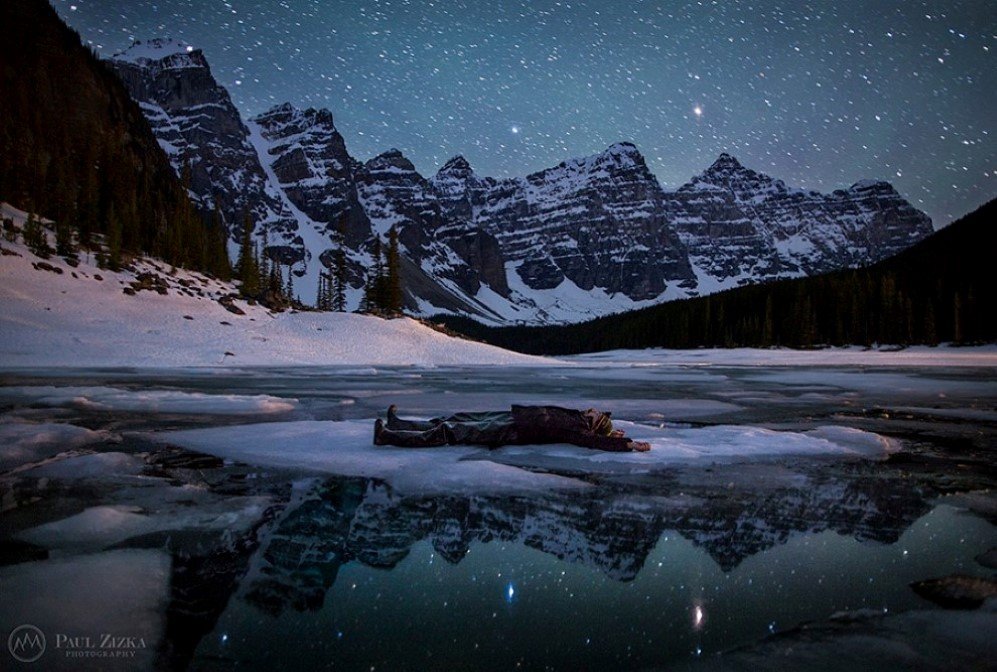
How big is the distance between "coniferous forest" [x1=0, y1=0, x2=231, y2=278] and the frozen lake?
2043 inches

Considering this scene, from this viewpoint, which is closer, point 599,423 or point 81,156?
point 599,423

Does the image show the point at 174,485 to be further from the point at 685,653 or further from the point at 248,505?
the point at 685,653

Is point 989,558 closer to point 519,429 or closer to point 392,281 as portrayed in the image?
point 519,429

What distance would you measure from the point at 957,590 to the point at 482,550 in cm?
276

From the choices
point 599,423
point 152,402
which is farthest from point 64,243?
point 599,423

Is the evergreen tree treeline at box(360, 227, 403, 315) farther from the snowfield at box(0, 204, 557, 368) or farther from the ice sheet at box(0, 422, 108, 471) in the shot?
the ice sheet at box(0, 422, 108, 471)

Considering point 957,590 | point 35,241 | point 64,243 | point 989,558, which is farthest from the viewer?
point 64,243

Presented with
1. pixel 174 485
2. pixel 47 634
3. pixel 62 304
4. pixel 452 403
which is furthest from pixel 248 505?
pixel 62 304

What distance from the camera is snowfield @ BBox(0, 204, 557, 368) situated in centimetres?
3225

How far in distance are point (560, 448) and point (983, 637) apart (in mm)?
5218

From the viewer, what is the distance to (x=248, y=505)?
15.0ft

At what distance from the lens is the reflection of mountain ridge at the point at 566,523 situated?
11.3 feet

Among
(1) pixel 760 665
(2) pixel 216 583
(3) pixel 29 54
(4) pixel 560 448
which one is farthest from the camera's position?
(3) pixel 29 54

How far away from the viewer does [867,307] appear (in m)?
77.9
